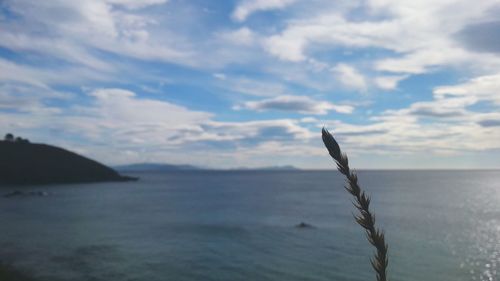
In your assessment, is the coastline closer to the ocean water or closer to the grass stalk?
the ocean water

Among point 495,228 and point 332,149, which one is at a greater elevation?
point 332,149

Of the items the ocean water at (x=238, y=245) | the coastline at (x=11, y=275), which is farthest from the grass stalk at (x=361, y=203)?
the coastline at (x=11, y=275)

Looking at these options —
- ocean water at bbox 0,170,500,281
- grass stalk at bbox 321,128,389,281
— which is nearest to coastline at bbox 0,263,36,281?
ocean water at bbox 0,170,500,281

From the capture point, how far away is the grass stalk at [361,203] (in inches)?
82.1

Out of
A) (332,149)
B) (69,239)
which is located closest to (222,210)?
(69,239)

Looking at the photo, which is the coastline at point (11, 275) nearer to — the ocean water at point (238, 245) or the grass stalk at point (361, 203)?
the ocean water at point (238, 245)

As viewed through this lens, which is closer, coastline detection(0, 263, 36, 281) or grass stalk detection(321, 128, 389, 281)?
grass stalk detection(321, 128, 389, 281)

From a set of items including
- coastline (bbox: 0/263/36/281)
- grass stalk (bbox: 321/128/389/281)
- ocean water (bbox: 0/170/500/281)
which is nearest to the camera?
grass stalk (bbox: 321/128/389/281)

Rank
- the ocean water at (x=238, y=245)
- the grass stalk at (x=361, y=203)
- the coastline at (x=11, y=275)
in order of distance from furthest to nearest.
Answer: the ocean water at (x=238, y=245) < the coastline at (x=11, y=275) < the grass stalk at (x=361, y=203)

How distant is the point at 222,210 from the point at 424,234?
174 feet

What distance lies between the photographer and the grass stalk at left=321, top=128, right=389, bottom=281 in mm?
2086

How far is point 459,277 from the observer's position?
4303 centimetres

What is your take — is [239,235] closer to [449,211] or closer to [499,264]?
[499,264]

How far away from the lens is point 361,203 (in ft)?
6.97
